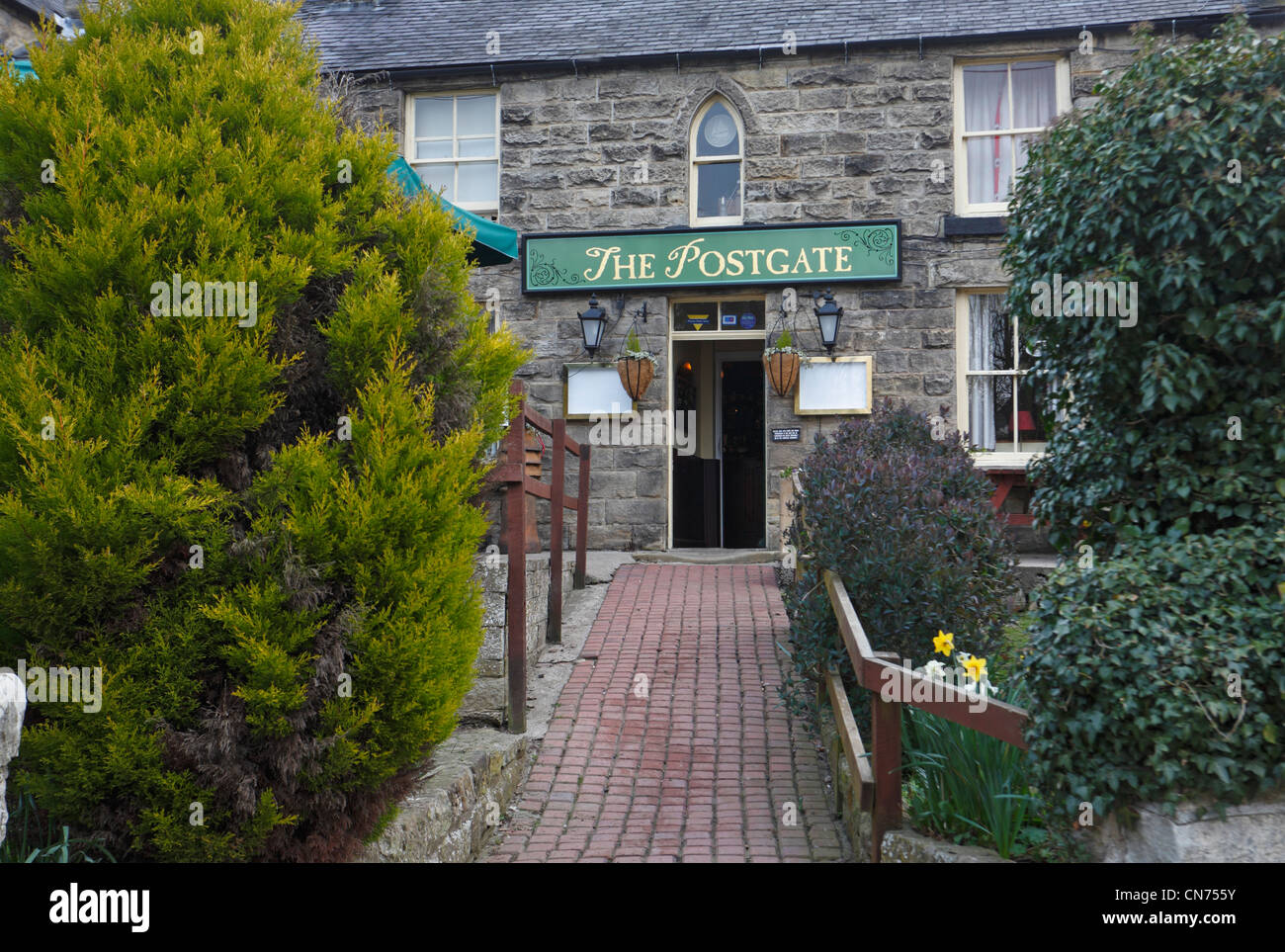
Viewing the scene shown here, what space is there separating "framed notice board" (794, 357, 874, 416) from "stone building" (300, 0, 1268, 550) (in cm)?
2

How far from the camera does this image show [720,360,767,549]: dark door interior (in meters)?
12.7

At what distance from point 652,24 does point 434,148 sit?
281 cm

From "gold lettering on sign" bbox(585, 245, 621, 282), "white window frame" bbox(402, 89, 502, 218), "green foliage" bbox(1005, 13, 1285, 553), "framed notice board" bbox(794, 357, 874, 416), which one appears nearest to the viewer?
"green foliage" bbox(1005, 13, 1285, 553)

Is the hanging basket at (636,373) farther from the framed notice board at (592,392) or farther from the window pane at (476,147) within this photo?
the window pane at (476,147)

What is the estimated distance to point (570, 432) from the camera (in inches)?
416

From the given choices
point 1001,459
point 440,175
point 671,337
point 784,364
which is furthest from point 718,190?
point 1001,459

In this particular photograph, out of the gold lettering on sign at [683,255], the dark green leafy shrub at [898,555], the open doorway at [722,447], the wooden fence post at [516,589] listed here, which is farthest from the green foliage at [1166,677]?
the open doorway at [722,447]

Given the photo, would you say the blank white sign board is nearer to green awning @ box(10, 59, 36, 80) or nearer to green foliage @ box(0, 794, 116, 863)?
green awning @ box(10, 59, 36, 80)

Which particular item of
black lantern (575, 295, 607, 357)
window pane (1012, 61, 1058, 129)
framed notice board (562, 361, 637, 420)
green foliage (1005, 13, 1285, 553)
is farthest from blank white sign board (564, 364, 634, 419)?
green foliage (1005, 13, 1285, 553)

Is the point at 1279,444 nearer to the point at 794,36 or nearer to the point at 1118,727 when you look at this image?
the point at 1118,727

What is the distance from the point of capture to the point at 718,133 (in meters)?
10.7

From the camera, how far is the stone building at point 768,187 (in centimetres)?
1012

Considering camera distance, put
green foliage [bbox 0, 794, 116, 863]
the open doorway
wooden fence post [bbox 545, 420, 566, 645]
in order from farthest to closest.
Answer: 1. the open doorway
2. wooden fence post [bbox 545, 420, 566, 645]
3. green foliage [bbox 0, 794, 116, 863]

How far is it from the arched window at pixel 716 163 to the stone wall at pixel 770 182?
0.56 feet
